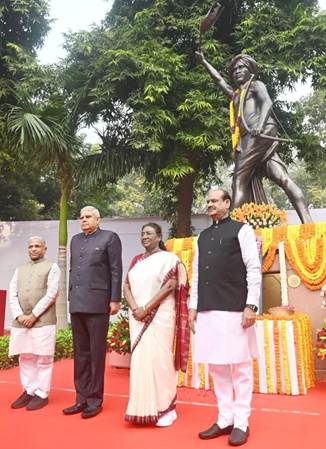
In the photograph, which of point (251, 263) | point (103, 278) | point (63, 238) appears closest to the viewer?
point (251, 263)

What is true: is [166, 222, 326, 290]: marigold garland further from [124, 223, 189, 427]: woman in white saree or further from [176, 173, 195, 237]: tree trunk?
[176, 173, 195, 237]: tree trunk

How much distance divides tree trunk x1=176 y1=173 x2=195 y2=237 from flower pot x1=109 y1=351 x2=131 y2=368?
12.5 feet

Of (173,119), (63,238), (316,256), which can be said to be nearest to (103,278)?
(316,256)

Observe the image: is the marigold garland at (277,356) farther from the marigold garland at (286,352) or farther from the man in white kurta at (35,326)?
the man in white kurta at (35,326)

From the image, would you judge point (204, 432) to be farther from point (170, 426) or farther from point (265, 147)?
point (265, 147)

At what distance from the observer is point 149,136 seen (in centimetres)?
873

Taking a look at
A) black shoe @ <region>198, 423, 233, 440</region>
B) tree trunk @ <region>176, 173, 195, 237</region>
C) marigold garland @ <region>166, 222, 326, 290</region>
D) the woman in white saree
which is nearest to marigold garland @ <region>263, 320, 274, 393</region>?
marigold garland @ <region>166, 222, 326, 290</region>

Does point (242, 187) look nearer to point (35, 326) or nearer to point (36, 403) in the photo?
point (35, 326)

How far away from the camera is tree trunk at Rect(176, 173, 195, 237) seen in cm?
928

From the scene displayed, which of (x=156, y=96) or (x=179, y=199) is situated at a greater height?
(x=156, y=96)

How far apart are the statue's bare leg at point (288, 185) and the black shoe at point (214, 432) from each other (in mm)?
3180

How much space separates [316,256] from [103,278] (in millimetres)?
2193

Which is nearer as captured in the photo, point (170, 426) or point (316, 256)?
point (170, 426)

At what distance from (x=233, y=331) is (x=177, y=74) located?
6.97m
